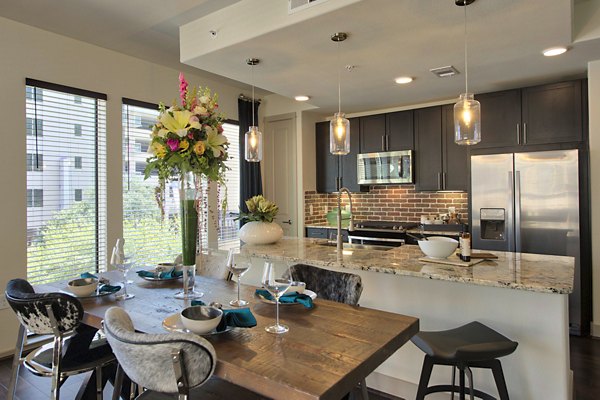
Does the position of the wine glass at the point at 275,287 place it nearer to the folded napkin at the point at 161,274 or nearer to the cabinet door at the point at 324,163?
the folded napkin at the point at 161,274

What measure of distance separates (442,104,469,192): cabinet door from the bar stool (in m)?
2.78

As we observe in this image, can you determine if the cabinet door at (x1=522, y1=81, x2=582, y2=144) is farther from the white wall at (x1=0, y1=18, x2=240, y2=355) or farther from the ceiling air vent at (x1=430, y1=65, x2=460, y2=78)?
the white wall at (x1=0, y1=18, x2=240, y2=355)

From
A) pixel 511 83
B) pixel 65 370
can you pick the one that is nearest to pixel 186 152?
pixel 65 370

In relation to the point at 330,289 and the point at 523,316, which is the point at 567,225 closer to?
the point at 523,316

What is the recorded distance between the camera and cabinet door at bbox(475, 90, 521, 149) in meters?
3.89

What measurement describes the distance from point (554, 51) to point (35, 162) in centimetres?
448

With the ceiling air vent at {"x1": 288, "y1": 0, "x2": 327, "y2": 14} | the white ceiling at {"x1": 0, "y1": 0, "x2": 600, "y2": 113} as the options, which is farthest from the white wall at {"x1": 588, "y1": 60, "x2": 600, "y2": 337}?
the ceiling air vent at {"x1": 288, "y1": 0, "x2": 327, "y2": 14}

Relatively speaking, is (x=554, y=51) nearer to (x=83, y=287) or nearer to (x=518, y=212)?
(x=518, y=212)

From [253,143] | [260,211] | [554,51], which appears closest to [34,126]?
[253,143]

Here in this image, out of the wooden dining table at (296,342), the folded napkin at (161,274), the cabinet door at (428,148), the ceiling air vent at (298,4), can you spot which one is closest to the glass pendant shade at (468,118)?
the ceiling air vent at (298,4)

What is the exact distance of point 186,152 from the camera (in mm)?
1734

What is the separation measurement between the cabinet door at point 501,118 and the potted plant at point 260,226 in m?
2.42

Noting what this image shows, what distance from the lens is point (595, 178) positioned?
11.2ft

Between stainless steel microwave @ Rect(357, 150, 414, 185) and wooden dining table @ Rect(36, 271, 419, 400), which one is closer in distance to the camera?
wooden dining table @ Rect(36, 271, 419, 400)
